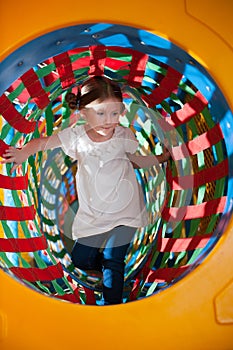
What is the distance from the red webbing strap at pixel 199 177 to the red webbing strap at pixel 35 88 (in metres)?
0.57

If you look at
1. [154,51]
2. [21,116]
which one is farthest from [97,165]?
[154,51]

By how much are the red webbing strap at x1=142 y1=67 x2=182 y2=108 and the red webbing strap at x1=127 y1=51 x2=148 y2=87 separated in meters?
0.07

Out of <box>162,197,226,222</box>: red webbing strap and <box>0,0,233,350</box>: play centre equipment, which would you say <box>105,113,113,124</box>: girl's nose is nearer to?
<box>0,0,233,350</box>: play centre equipment

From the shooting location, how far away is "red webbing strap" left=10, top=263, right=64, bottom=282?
227 cm

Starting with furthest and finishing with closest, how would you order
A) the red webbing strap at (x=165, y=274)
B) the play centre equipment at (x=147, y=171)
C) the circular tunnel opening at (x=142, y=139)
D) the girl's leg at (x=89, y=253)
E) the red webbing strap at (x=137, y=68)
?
the girl's leg at (x=89, y=253) → the red webbing strap at (x=137, y=68) → the red webbing strap at (x=165, y=274) → the circular tunnel opening at (x=142, y=139) → the play centre equipment at (x=147, y=171)

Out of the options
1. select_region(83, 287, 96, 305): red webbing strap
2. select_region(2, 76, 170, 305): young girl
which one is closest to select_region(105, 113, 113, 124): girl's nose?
select_region(2, 76, 170, 305): young girl

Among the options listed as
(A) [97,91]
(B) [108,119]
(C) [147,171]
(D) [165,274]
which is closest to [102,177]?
(B) [108,119]

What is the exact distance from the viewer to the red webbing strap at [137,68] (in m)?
2.51

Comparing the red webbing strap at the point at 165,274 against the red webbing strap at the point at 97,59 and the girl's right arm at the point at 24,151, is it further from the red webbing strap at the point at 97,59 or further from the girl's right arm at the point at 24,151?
the red webbing strap at the point at 97,59

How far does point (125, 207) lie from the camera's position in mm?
2617

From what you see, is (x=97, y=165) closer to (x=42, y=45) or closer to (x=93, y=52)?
(x=93, y=52)

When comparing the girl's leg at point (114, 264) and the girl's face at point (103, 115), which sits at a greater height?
the girl's face at point (103, 115)

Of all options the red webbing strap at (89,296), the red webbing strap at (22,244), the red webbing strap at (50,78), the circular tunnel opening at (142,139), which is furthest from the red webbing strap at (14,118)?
the red webbing strap at (89,296)

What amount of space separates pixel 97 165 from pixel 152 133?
469mm
